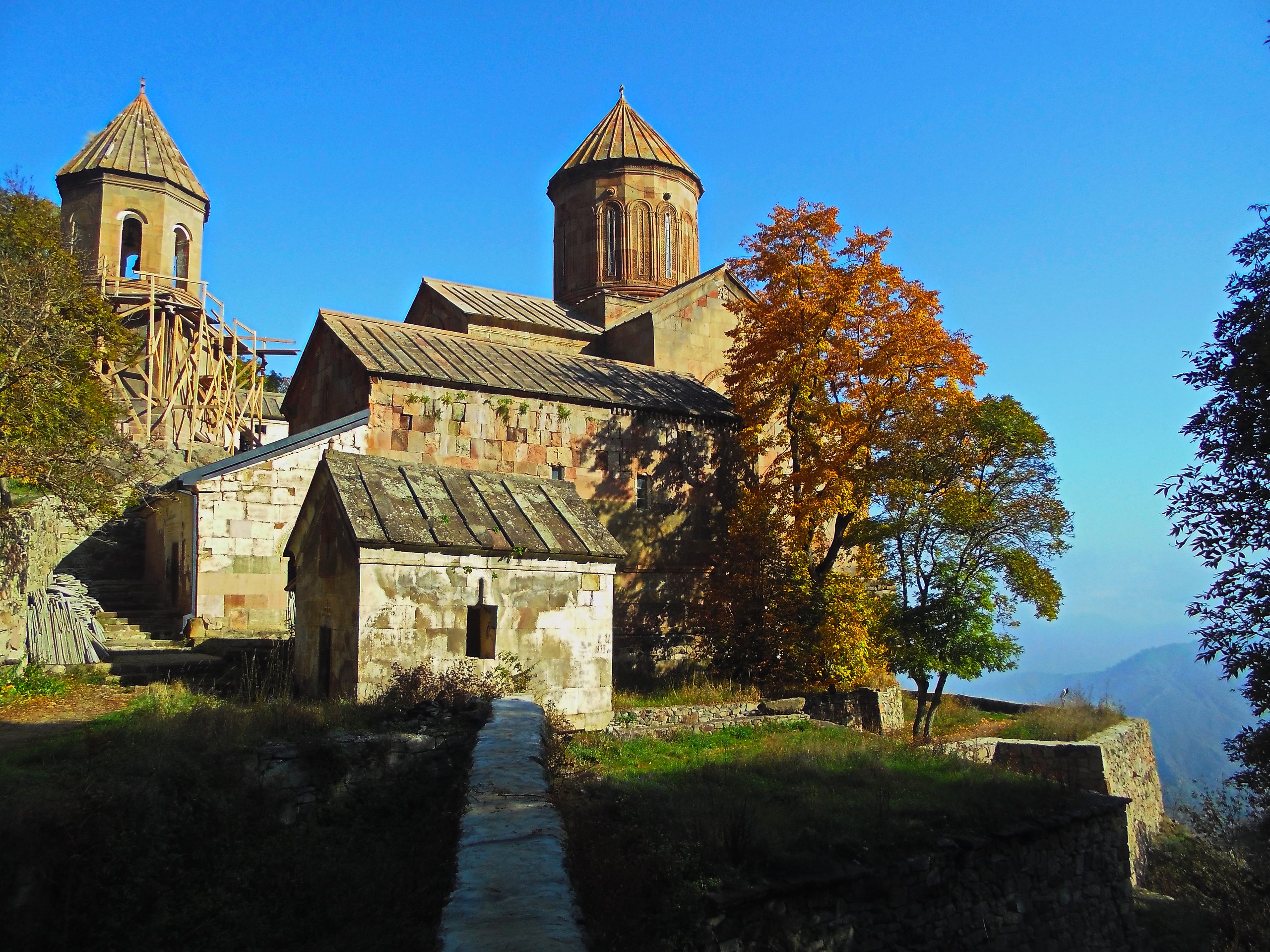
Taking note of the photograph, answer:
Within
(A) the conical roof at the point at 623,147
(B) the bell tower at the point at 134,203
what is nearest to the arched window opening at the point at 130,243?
(B) the bell tower at the point at 134,203

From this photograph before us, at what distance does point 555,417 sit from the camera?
46.5 ft

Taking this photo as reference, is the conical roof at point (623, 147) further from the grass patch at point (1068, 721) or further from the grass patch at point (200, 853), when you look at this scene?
the grass patch at point (200, 853)

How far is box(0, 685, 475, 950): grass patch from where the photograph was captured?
4102 millimetres

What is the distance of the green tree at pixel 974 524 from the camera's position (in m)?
12.9

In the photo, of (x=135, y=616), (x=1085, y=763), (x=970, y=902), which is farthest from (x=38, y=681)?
(x=1085, y=763)

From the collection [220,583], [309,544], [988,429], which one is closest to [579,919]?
[309,544]

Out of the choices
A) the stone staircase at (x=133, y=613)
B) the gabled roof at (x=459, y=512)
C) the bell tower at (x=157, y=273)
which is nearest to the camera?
the gabled roof at (x=459, y=512)

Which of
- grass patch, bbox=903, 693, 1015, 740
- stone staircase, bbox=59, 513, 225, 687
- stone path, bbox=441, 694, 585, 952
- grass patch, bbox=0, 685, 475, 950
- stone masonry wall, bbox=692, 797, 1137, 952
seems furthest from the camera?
grass patch, bbox=903, 693, 1015, 740

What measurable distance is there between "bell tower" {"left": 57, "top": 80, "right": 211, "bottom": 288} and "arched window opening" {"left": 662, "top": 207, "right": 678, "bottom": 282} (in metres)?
11.8

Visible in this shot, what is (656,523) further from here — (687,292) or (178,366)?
(178,366)

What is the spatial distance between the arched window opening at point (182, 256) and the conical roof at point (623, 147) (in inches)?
412

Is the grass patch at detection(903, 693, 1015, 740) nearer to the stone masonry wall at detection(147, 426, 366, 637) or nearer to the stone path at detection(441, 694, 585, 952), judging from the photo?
the stone masonry wall at detection(147, 426, 366, 637)

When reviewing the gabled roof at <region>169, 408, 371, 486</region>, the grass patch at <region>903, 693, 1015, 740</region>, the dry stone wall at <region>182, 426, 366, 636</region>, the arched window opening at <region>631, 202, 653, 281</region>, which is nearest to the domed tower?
the arched window opening at <region>631, 202, 653, 281</region>

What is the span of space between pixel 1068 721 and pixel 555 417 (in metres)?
10.0
